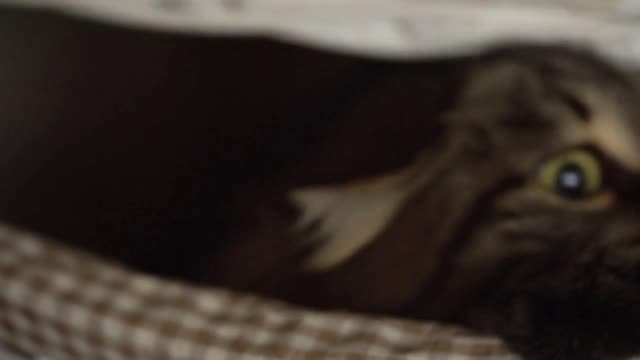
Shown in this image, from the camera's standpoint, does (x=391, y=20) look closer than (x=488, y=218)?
No

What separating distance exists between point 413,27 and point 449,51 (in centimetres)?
7

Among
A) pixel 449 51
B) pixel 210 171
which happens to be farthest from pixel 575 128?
pixel 210 171

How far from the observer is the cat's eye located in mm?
773

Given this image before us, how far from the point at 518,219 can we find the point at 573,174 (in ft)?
0.27

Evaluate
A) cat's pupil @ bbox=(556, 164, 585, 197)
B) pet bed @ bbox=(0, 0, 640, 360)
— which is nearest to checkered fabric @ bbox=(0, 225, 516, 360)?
pet bed @ bbox=(0, 0, 640, 360)

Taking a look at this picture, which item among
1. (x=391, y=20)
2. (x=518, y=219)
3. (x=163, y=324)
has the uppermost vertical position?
(x=391, y=20)

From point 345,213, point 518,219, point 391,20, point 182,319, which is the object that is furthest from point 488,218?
point 391,20

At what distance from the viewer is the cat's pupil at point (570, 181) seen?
0.77 m

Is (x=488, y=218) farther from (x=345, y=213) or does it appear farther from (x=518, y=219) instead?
(x=345, y=213)

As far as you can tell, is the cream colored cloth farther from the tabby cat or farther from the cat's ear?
the cat's ear

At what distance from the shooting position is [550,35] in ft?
3.27

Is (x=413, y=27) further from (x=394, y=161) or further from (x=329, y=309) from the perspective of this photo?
(x=329, y=309)

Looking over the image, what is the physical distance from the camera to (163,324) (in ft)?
2.45

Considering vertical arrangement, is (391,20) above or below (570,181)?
above
